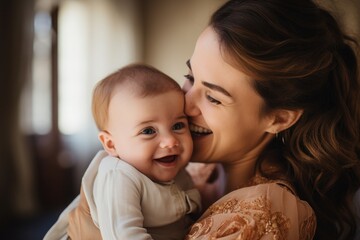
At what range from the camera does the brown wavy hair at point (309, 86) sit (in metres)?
1.34

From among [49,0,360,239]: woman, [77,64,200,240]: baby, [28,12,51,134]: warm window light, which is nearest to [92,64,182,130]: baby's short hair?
[77,64,200,240]: baby

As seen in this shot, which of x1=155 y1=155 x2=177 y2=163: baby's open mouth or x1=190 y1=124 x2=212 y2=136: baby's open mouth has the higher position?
x1=190 y1=124 x2=212 y2=136: baby's open mouth

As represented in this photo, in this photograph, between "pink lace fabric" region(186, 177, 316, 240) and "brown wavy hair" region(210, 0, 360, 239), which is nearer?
"pink lace fabric" region(186, 177, 316, 240)

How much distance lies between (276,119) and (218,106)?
21cm

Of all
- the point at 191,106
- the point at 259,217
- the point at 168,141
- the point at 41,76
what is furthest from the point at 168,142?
the point at 41,76

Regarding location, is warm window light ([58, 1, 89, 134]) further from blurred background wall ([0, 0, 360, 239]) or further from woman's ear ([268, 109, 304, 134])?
woman's ear ([268, 109, 304, 134])

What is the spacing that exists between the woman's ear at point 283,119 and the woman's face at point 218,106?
2 cm

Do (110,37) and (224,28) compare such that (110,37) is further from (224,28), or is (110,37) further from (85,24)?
(224,28)

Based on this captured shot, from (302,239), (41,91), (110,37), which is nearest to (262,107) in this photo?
(302,239)

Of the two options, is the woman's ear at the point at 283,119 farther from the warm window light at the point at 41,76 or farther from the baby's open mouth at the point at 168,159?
the warm window light at the point at 41,76

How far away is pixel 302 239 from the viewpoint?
50.5 inches

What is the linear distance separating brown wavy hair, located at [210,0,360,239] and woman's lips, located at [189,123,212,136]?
7.5 inches

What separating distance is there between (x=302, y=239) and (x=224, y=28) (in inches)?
24.6

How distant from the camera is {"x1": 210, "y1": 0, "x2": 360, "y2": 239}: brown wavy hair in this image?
52.8 inches
